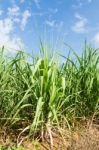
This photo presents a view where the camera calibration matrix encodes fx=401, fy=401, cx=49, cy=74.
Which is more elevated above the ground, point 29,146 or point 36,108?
point 36,108

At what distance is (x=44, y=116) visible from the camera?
198 inches

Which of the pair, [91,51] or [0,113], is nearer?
[0,113]

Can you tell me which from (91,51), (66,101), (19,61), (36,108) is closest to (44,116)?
(36,108)

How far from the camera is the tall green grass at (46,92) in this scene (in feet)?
16.3

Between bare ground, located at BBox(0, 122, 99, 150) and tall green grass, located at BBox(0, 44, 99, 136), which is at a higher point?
tall green grass, located at BBox(0, 44, 99, 136)

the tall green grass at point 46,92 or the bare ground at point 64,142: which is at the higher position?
the tall green grass at point 46,92

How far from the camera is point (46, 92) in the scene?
5.00 m

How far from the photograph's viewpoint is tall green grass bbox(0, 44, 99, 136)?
16.3 feet

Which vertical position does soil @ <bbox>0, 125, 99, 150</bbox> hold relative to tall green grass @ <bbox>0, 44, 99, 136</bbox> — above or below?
below

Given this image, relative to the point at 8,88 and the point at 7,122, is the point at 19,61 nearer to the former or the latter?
the point at 8,88

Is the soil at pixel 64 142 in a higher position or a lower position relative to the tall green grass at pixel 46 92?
lower

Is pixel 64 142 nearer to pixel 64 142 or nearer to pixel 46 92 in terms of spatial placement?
pixel 64 142

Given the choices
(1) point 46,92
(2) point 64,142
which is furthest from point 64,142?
(1) point 46,92

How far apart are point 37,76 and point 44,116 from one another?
1.69ft
